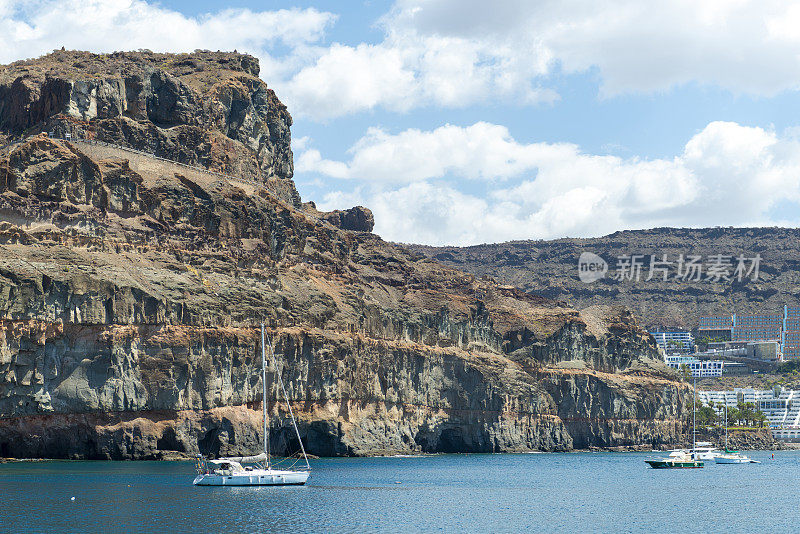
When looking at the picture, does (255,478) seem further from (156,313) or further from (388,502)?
(156,313)

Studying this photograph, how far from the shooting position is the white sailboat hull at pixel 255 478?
10562cm

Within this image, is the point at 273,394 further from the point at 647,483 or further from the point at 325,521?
the point at 325,521

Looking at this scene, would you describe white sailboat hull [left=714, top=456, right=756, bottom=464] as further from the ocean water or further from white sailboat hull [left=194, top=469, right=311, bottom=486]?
white sailboat hull [left=194, top=469, right=311, bottom=486]

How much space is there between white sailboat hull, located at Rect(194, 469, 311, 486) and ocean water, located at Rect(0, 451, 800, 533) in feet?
3.47

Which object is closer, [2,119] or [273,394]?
A: [273,394]

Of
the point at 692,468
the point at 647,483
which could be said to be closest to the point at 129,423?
the point at 647,483

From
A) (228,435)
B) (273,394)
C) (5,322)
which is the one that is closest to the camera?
(5,322)

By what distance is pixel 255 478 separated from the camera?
352 ft

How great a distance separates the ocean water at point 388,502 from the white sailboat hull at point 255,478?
3.47 ft

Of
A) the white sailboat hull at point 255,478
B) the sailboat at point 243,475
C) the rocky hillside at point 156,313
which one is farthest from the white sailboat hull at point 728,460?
the white sailboat hull at point 255,478

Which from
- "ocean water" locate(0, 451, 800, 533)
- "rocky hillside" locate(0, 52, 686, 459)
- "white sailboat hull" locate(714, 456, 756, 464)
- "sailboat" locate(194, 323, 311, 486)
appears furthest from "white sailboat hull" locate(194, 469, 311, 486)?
"white sailboat hull" locate(714, 456, 756, 464)

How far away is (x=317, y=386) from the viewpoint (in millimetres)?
166375

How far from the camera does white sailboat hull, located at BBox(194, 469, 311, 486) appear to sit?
4158 inches

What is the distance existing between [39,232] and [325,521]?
3131 inches
